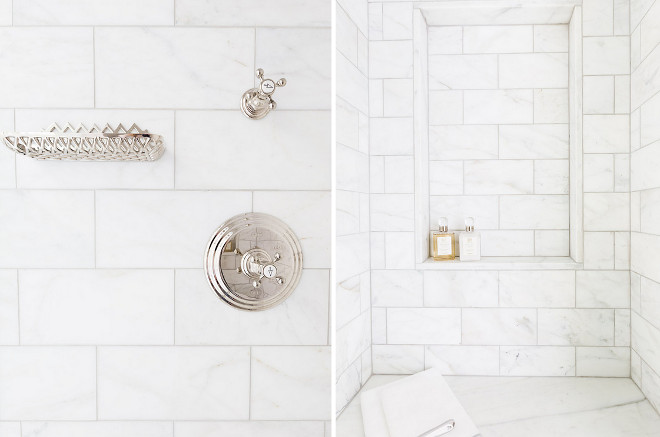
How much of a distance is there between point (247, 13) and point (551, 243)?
123 centimetres

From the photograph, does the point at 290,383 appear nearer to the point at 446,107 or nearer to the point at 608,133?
the point at 446,107

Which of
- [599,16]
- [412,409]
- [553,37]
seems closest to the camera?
[412,409]

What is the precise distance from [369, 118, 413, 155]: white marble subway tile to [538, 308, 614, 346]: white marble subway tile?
703 millimetres

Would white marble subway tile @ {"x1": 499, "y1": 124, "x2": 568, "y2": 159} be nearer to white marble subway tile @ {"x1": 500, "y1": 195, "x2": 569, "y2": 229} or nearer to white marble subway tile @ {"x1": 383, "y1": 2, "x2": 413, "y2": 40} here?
white marble subway tile @ {"x1": 500, "y1": 195, "x2": 569, "y2": 229}

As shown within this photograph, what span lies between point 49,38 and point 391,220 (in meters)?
1.04

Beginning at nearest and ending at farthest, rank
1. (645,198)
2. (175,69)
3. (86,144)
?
(86,144), (175,69), (645,198)

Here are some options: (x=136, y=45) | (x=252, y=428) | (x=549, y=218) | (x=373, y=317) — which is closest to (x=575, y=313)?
(x=549, y=218)

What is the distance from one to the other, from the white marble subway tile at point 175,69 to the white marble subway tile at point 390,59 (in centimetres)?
62

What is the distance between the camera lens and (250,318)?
988mm

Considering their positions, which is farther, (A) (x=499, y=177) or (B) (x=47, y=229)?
(A) (x=499, y=177)

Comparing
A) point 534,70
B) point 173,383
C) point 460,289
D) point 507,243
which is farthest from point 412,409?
point 534,70

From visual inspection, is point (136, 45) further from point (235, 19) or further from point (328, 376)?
point (328, 376)

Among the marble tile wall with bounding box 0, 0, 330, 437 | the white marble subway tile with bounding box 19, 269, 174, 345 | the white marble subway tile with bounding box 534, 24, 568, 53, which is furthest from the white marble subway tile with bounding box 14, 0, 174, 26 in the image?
the white marble subway tile with bounding box 534, 24, 568, 53

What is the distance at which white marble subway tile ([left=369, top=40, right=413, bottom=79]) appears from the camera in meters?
1.47
